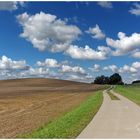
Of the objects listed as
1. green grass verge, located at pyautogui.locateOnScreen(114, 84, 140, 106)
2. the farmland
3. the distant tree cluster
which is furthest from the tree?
the farmland

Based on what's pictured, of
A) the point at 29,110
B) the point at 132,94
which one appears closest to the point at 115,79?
the point at 132,94

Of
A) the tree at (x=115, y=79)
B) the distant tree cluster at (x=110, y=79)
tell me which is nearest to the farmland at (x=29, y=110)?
the tree at (x=115, y=79)

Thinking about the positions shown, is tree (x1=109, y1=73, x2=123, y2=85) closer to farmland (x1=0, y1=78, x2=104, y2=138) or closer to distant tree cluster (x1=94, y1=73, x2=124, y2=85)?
distant tree cluster (x1=94, y1=73, x2=124, y2=85)

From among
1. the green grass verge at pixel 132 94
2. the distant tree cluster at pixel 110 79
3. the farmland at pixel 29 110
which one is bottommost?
the farmland at pixel 29 110

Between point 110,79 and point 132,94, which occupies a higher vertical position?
point 110,79

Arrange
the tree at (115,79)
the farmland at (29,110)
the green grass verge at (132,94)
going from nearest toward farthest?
the farmland at (29,110)
the green grass verge at (132,94)
the tree at (115,79)

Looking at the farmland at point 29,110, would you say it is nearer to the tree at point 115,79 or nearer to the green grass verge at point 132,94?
the green grass verge at point 132,94

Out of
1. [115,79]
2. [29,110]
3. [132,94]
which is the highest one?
[115,79]

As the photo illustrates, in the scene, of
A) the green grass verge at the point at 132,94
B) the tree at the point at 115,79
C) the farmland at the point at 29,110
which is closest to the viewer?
the farmland at the point at 29,110

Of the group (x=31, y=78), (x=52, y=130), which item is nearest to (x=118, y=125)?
(x=52, y=130)

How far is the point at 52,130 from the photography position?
15828mm

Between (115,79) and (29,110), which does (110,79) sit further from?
(29,110)

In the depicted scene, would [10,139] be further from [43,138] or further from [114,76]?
[114,76]

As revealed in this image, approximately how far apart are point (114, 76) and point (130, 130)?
591ft
